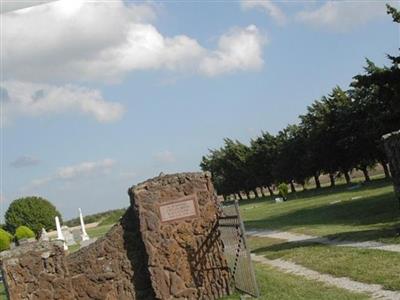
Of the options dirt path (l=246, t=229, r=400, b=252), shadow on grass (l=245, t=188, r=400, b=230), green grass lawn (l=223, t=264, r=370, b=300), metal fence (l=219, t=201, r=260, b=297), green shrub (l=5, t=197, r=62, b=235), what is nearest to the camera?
green grass lawn (l=223, t=264, r=370, b=300)

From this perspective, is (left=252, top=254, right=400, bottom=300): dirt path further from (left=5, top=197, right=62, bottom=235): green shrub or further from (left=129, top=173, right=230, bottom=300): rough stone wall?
(left=5, top=197, right=62, bottom=235): green shrub

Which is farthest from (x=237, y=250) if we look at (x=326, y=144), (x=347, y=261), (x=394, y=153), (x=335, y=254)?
(x=326, y=144)

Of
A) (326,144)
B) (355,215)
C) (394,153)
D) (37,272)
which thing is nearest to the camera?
Answer: (37,272)

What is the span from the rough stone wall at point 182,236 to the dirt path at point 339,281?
1756 millimetres

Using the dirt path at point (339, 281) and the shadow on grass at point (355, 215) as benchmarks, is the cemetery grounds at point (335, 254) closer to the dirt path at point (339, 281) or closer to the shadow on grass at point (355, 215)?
the shadow on grass at point (355, 215)

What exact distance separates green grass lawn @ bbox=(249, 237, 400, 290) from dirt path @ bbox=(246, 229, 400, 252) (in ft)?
1.11

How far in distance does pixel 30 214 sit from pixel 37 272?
4877 centimetres

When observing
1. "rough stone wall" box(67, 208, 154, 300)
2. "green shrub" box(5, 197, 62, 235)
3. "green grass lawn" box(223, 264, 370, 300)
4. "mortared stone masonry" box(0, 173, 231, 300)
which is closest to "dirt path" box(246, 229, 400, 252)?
"green grass lawn" box(223, 264, 370, 300)

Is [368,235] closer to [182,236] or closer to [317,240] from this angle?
[317,240]

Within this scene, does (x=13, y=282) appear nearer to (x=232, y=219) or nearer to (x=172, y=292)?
(x=172, y=292)

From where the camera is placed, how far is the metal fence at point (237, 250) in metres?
11.3

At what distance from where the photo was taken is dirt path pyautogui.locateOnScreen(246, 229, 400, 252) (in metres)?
14.4

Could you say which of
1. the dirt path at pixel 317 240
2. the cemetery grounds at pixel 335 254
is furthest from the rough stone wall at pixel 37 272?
the dirt path at pixel 317 240

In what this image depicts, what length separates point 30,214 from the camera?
59.4 meters
